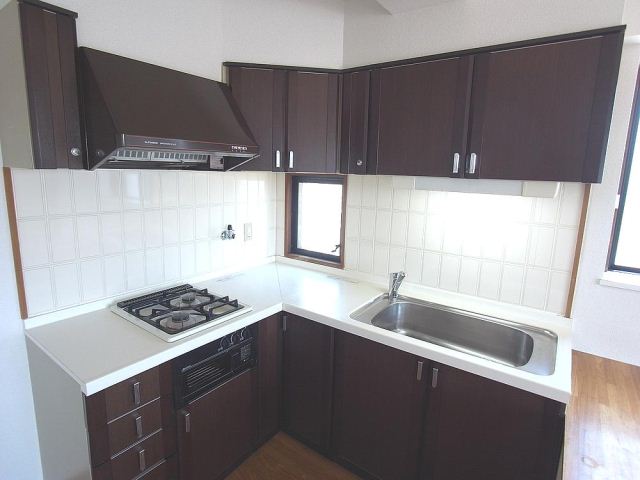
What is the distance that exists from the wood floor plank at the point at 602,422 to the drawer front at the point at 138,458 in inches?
57.3

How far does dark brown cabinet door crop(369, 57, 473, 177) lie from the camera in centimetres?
166

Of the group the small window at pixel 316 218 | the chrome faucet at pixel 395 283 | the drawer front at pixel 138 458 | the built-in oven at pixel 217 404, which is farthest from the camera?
the small window at pixel 316 218

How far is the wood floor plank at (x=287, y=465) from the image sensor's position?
6.37ft

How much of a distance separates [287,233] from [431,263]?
1090 millimetres

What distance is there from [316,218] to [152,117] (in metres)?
1.42

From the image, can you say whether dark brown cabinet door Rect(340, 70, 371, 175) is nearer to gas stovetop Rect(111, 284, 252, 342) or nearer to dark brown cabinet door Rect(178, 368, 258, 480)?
gas stovetop Rect(111, 284, 252, 342)

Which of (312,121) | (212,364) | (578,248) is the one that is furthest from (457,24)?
(212,364)

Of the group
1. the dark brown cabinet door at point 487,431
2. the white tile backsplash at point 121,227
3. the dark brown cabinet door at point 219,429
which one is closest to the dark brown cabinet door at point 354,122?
the white tile backsplash at point 121,227

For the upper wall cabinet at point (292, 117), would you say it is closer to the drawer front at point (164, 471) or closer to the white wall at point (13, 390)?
the white wall at point (13, 390)

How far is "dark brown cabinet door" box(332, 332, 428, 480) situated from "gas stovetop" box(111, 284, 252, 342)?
60 cm

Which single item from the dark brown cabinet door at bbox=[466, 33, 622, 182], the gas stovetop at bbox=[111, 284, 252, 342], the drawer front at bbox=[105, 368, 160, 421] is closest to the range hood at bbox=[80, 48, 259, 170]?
the gas stovetop at bbox=[111, 284, 252, 342]

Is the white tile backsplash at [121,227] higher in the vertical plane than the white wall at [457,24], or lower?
lower

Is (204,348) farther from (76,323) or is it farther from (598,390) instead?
(598,390)

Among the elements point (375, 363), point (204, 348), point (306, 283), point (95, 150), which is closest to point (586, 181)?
point (375, 363)
